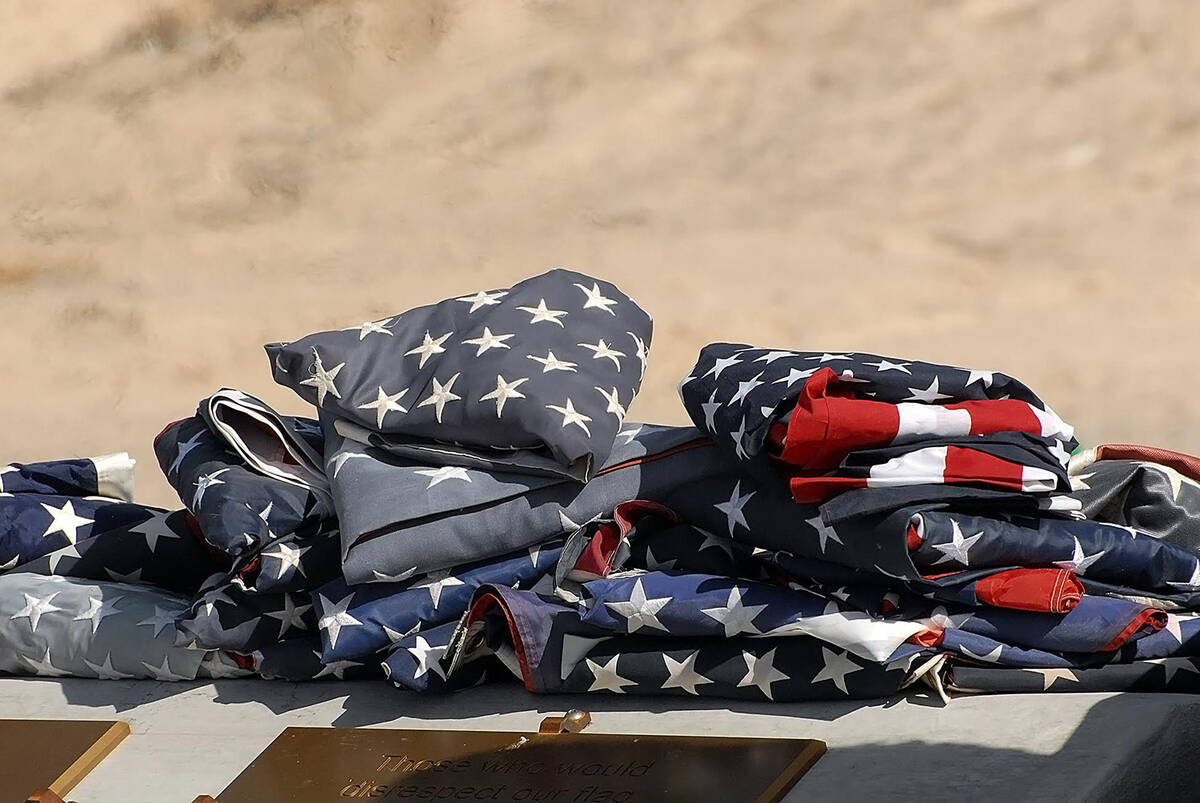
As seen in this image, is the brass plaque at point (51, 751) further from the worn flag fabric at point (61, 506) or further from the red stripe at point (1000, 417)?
the red stripe at point (1000, 417)

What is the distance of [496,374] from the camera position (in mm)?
1928

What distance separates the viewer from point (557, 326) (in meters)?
2.03

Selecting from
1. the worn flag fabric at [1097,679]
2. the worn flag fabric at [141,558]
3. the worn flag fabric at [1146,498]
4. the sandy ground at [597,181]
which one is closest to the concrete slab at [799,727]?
the worn flag fabric at [1097,679]

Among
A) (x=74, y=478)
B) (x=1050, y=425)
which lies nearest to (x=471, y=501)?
(x=1050, y=425)

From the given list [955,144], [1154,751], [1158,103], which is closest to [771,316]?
[955,144]

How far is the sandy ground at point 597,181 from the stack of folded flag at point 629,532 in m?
2.49

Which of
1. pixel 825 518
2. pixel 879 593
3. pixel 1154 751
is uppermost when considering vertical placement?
pixel 825 518

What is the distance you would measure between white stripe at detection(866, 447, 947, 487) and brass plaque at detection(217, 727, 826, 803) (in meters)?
0.30

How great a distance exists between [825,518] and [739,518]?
159 mm

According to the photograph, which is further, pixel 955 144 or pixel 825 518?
pixel 955 144

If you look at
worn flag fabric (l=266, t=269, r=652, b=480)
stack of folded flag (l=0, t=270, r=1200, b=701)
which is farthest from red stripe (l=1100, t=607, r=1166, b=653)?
worn flag fabric (l=266, t=269, r=652, b=480)

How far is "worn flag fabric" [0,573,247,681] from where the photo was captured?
6.76ft

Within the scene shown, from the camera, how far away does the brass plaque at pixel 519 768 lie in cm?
161

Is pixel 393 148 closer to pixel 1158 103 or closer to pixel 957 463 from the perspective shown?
pixel 1158 103
